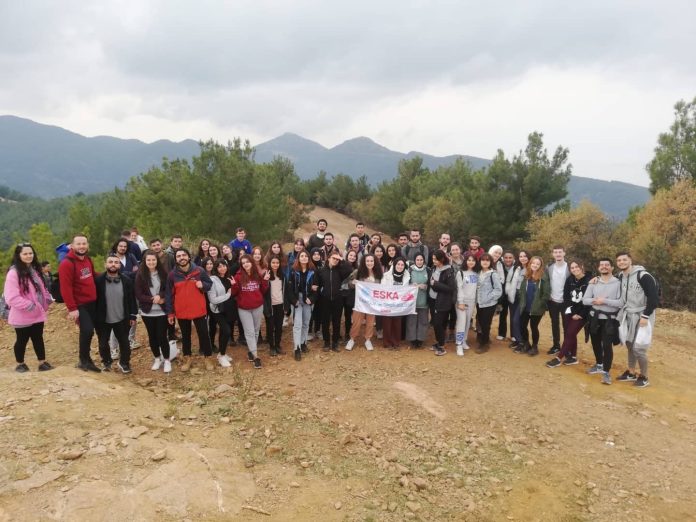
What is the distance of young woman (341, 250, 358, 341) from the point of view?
687 cm

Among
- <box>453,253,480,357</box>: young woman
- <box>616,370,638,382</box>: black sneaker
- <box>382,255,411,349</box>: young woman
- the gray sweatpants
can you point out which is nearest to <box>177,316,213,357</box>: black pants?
the gray sweatpants

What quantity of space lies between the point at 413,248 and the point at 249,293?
131 inches

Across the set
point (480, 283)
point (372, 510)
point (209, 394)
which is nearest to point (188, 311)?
point (209, 394)

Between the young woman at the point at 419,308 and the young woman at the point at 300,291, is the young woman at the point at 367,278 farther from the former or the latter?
the young woman at the point at 300,291

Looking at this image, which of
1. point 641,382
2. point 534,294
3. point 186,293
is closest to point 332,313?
point 186,293

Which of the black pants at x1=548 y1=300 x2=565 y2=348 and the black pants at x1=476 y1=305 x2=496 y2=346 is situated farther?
the black pants at x1=476 y1=305 x2=496 y2=346

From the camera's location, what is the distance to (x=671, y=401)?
18.5 feet

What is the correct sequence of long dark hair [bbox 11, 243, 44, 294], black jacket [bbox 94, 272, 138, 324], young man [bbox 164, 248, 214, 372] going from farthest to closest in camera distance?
young man [bbox 164, 248, 214, 372] → black jacket [bbox 94, 272, 138, 324] → long dark hair [bbox 11, 243, 44, 294]

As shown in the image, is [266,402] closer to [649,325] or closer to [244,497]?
[244,497]

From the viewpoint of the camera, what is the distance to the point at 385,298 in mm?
7023

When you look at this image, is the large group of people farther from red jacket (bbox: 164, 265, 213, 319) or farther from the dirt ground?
the dirt ground

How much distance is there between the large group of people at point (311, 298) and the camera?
17.7 feet

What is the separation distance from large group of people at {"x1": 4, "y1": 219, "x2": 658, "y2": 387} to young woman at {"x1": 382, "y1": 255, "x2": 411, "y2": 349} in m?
0.02

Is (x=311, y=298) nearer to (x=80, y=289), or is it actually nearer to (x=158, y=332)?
(x=158, y=332)
